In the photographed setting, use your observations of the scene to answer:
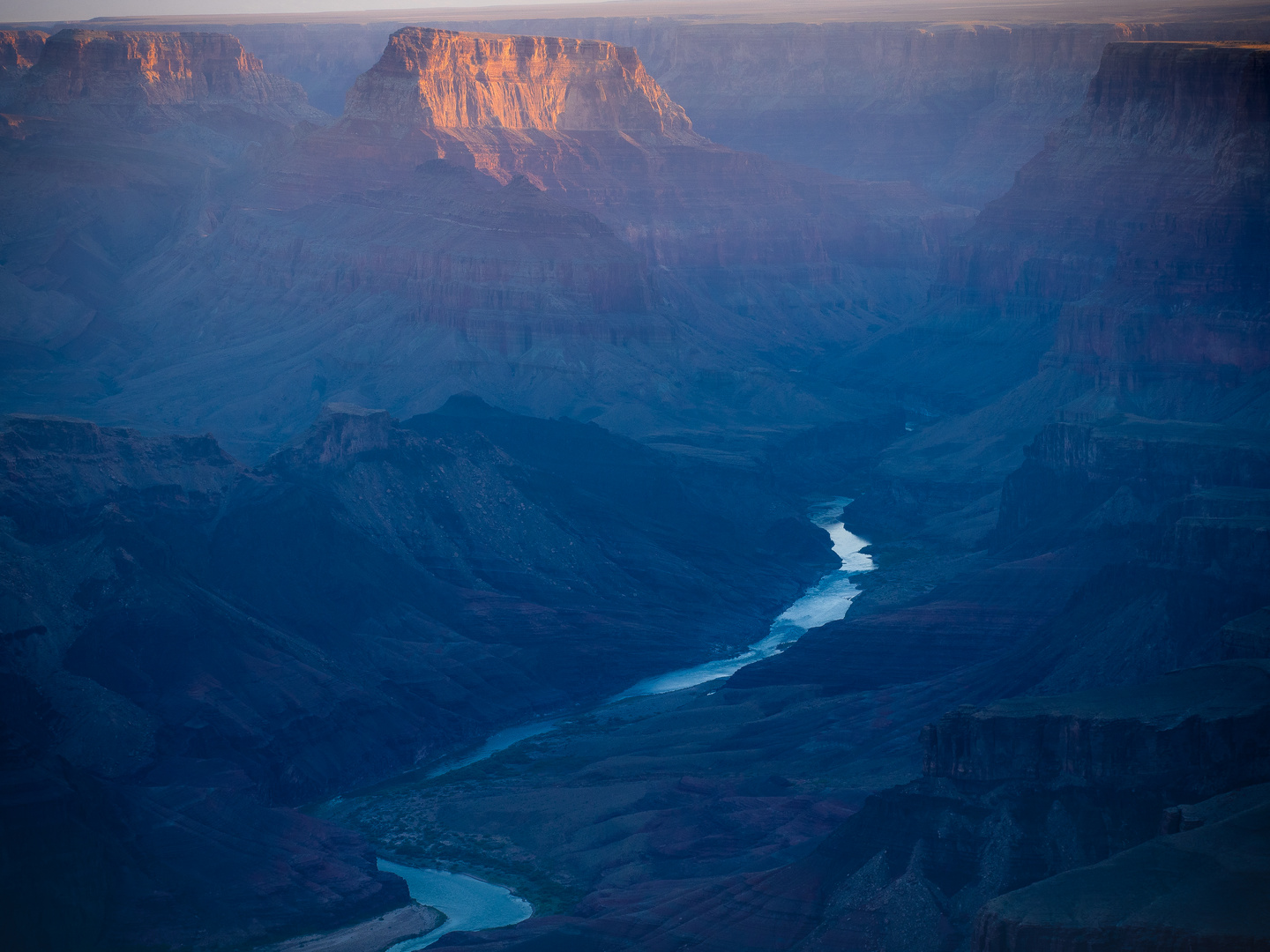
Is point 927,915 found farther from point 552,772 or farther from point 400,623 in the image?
point 400,623

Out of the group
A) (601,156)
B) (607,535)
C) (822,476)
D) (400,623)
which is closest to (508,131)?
(601,156)

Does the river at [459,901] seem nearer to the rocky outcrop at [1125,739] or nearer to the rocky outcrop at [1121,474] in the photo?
the rocky outcrop at [1125,739]

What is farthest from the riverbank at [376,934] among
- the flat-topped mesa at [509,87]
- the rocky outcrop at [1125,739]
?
the flat-topped mesa at [509,87]

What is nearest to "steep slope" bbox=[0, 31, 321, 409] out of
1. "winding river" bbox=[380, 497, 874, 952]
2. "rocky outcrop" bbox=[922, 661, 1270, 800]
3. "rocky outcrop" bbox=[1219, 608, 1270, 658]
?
"winding river" bbox=[380, 497, 874, 952]

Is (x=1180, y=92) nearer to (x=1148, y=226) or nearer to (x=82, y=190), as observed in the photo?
(x=1148, y=226)

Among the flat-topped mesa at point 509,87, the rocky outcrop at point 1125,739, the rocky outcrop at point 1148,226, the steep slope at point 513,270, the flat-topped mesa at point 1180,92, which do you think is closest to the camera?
the rocky outcrop at point 1125,739


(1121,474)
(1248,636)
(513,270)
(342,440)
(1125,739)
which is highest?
(513,270)

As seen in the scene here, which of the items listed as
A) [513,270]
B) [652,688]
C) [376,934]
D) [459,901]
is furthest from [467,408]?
[376,934]
